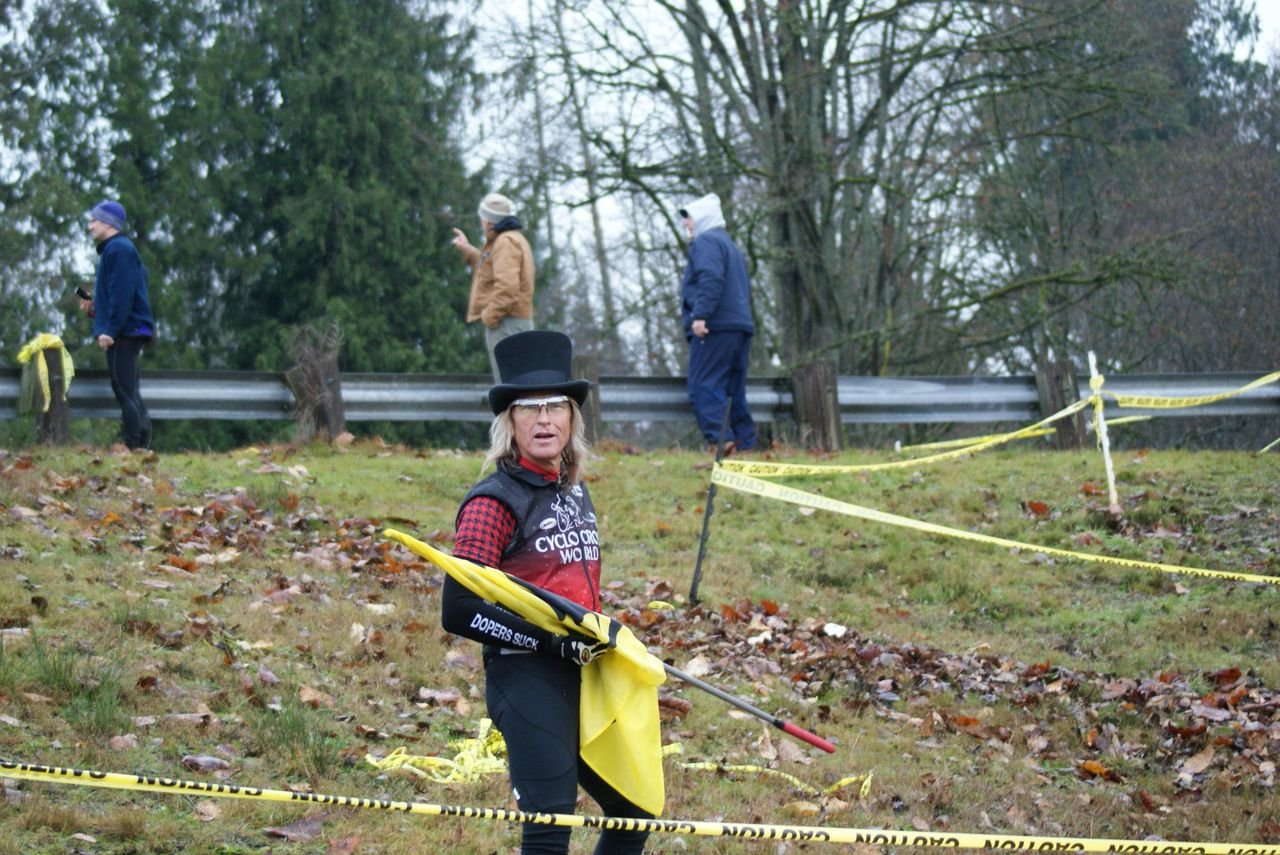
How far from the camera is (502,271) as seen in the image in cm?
1161

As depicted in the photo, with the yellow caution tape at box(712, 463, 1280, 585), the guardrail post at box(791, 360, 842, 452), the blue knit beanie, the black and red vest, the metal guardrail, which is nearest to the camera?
the black and red vest

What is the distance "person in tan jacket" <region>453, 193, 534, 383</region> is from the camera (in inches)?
457

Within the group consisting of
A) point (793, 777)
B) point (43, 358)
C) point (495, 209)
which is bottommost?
point (793, 777)


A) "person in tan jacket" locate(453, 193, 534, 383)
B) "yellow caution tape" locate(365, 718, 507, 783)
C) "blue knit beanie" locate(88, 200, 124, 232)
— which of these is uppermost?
"blue knit beanie" locate(88, 200, 124, 232)

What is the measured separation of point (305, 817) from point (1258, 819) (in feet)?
13.2

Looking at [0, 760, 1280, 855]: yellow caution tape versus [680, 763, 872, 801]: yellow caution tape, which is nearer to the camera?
[0, 760, 1280, 855]: yellow caution tape

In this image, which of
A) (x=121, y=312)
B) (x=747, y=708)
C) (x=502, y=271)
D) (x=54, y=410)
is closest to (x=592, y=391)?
(x=502, y=271)

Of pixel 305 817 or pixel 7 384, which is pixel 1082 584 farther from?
pixel 7 384

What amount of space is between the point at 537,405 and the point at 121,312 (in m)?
7.93

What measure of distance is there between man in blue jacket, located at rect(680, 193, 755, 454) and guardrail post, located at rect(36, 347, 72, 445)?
16.9 ft

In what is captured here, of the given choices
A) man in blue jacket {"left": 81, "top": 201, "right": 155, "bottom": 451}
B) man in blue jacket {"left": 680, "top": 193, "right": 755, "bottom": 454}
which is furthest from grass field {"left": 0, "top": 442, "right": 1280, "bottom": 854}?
man in blue jacket {"left": 680, "top": 193, "right": 755, "bottom": 454}

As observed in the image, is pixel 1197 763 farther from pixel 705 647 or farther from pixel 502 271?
pixel 502 271

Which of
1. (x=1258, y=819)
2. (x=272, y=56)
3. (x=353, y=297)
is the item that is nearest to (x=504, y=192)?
(x=353, y=297)

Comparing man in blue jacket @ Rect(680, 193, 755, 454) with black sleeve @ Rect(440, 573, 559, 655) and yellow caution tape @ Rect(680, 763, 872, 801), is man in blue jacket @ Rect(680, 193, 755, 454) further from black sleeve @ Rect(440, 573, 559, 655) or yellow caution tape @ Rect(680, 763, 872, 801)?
black sleeve @ Rect(440, 573, 559, 655)
